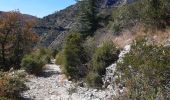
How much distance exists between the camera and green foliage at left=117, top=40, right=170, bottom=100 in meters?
12.5

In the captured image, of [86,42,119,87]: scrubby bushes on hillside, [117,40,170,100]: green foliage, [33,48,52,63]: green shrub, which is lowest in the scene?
[33,48,52,63]: green shrub

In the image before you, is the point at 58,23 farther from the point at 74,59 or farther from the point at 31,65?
the point at 74,59

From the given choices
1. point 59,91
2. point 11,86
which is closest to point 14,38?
point 59,91

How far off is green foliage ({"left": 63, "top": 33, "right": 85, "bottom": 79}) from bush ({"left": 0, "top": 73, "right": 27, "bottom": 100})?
21.1 feet

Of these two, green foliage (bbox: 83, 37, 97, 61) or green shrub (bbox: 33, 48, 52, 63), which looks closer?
green foliage (bbox: 83, 37, 97, 61)

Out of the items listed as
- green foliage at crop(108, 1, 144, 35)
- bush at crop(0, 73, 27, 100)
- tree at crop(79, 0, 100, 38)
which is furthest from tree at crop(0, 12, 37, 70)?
bush at crop(0, 73, 27, 100)

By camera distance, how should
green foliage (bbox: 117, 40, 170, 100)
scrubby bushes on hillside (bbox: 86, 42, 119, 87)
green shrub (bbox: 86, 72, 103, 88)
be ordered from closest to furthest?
green foliage (bbox: 117, 40, 170, 100) → green shrub (bbox: 86, 72, 103, 88) → scrubby bushes on hillside (bbox: 86, 42, 119, 87)

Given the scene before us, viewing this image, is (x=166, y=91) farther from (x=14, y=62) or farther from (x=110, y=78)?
(x=14, y=62)

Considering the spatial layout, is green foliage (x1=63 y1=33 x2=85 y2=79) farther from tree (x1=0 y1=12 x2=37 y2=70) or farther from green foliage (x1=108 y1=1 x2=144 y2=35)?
tree (x1=0 y1=12 x2=37 y2=70)

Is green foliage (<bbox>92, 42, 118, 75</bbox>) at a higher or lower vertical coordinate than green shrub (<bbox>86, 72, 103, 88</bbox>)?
higher

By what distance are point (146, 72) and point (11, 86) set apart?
443 inches

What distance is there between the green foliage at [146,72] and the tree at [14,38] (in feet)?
90.3

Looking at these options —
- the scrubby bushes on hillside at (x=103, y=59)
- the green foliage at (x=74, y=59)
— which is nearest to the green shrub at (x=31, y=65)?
the green foliage at (x=74, y=59)

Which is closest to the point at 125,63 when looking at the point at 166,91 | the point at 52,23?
the point at 166,91
